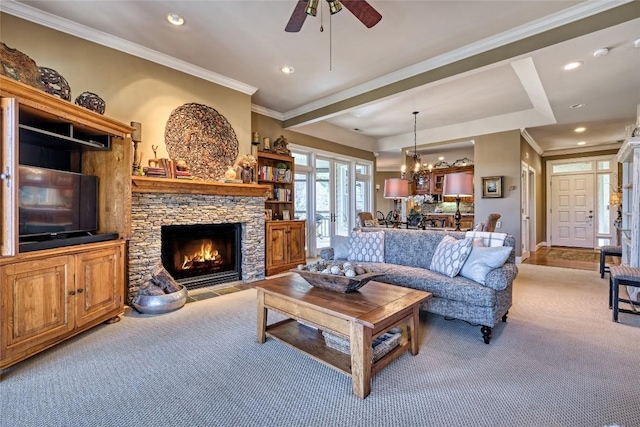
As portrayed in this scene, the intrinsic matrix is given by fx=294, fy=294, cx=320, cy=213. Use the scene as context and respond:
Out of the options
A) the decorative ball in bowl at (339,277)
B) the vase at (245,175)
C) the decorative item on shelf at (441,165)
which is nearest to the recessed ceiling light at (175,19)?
the vase at (245,175)

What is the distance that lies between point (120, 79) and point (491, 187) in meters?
6.51

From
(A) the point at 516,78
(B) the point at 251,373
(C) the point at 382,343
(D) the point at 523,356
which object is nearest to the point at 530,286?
(D) the point at 523,356

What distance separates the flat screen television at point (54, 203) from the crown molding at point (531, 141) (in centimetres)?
704

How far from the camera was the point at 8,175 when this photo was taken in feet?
6.34

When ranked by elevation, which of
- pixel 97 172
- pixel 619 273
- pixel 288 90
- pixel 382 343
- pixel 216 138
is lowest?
pixel 382 343

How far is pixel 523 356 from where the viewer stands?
2.19 metres

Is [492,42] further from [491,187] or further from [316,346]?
[491,187]

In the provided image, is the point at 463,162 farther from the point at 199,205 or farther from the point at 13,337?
the point at 13,337

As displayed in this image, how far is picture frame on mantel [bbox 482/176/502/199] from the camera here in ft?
19.5

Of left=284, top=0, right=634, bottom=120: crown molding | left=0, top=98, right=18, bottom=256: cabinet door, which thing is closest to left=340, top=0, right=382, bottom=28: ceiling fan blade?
left=284, top=0, right=634, bottom=120: crown molding

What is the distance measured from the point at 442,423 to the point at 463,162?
7.59 m

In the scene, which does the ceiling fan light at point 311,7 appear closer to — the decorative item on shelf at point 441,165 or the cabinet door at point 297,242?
the cabinet door at point 297,242

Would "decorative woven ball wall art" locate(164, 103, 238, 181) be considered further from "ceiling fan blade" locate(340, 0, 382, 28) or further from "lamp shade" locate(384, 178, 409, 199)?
"ceiling fan blade" locate(340, 0, 382, 28)

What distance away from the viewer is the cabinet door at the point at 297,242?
517 centimetres
